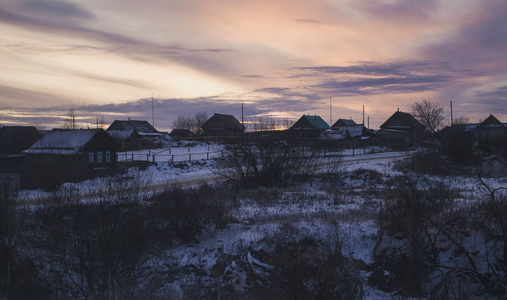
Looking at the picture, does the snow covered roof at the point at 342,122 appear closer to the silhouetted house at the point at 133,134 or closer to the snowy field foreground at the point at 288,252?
the silhouetted house at the point at 133,134

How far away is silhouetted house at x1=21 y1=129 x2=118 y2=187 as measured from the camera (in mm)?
22003

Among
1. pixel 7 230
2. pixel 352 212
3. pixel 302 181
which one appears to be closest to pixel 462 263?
pixel 352 212

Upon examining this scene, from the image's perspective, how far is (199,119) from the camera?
383 feet

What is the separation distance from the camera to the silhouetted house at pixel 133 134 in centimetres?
5391

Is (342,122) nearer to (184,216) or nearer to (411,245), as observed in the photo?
(184,216)

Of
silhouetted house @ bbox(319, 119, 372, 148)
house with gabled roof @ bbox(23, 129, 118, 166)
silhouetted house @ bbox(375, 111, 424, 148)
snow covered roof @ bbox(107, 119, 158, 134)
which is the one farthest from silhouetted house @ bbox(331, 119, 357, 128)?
house with gabled roof @ bbox(23, 129, 118, 166)

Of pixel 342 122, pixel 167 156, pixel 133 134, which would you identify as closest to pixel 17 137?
pixel 133 134

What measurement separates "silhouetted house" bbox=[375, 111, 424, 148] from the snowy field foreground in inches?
1915

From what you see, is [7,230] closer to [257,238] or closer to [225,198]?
[257,238]

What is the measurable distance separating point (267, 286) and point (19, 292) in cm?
583

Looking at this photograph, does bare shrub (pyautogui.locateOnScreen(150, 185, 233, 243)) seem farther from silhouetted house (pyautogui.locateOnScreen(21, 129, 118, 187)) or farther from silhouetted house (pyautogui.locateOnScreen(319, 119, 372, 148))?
silhouetted house (pyautogui.locateOnScreen(319, 119, 372, 148))

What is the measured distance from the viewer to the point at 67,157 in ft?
86.4

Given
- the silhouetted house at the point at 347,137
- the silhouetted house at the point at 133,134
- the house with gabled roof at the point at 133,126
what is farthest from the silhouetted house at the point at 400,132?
the house with gabled roof at the point at 133,126

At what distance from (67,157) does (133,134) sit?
37.6 m
